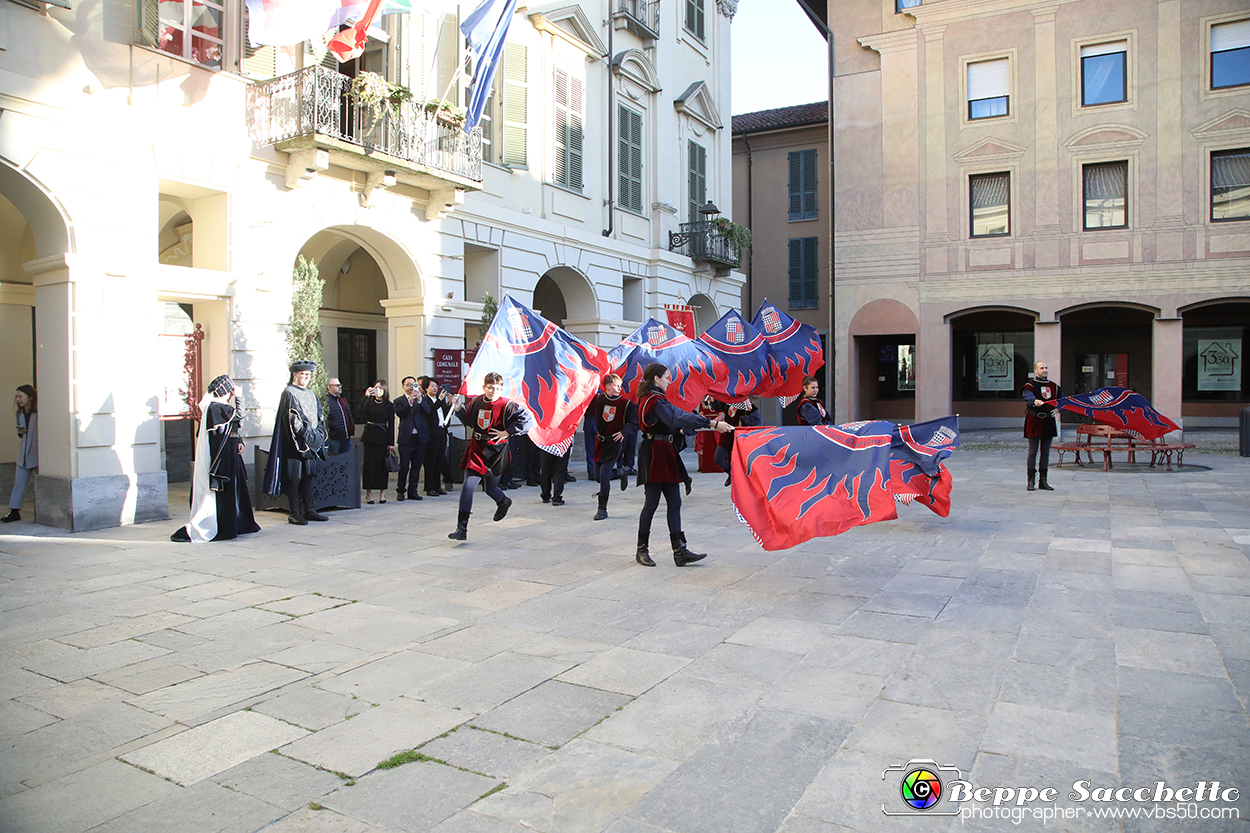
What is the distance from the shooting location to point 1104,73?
21.8m

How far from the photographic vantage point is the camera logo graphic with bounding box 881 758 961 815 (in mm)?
3297

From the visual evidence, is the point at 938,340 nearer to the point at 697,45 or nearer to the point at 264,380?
the point at 697,45

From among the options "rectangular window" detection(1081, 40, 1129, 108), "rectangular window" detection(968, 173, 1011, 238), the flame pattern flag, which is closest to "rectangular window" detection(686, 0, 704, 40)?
"rectangular window" detection(968, 173, 1011, 238)

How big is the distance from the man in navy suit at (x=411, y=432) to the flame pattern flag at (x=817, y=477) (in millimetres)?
→ 6354

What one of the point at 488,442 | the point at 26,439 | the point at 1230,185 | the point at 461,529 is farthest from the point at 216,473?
the point at 1230,185

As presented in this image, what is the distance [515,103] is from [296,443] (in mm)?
9225

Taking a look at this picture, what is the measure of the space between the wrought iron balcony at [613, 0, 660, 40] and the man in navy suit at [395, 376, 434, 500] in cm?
1130

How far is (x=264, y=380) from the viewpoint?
476 inches

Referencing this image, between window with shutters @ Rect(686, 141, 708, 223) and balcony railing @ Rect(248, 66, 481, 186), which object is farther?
window with shutters @ Rect(686, 141, 708, 223)

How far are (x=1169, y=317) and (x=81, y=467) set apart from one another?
23106 millimetres

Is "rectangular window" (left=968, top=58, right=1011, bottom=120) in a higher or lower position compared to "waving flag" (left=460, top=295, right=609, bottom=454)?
higher

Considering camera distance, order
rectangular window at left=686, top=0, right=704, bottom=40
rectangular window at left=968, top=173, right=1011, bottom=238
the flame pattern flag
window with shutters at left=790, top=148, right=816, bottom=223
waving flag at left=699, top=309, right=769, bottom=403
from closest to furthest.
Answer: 1. the flame pattern flag
2. waving flag at left=699, top=309, right=769, bottom=403
3. rectangular window at left=686, top=0, right=704, bottom=40
4. rectangular window at left=968, top=173, right=1011, bottom=238
5. window with shutters at left=790, top=148, right=816, bottom=223

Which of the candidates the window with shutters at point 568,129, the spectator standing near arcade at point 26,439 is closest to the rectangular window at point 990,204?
the window with shutters at point 568,129

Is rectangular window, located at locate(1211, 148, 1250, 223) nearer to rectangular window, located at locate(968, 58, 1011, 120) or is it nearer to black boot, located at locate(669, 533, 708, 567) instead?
rectangular window, located at locate(968, 58, 1011, 120)
